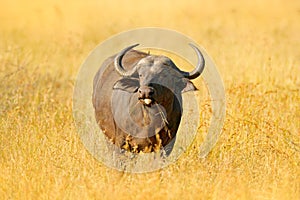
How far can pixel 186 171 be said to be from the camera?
7492mm

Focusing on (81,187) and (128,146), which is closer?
(81,187)

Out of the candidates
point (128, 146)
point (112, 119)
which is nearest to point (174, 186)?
point (128, 146)

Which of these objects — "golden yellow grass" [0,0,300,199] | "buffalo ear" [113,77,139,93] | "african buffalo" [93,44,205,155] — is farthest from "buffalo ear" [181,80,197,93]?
"golden yellow grass" [0,0,300,199]

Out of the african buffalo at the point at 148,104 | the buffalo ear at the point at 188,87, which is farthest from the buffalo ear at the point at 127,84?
the buffalo ear at the point at 188,87

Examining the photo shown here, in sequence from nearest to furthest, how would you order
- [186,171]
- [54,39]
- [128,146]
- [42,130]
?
[186,171] → [128,146] → [42,130] → [54,39]

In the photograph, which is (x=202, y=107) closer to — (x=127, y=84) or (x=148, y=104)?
(x=127, y=84)

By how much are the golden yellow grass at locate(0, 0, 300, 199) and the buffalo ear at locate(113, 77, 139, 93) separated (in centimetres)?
83

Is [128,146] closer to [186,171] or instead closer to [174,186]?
[186,171]

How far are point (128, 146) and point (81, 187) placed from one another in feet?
4.80

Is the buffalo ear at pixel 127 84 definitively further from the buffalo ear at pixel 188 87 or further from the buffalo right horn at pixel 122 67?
the buffalo ear at pixel 188 87

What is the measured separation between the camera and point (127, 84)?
321 inches

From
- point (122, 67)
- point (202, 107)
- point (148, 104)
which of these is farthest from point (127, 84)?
point (202, 107)

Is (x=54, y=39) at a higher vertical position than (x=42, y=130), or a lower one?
higher

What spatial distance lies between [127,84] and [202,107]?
2.09 metres
